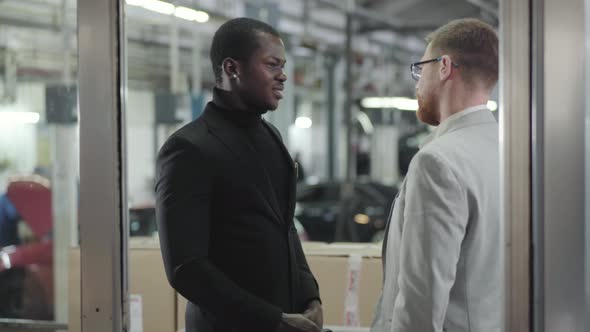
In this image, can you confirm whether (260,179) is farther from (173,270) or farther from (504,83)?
(504,83)

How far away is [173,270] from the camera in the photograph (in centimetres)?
185

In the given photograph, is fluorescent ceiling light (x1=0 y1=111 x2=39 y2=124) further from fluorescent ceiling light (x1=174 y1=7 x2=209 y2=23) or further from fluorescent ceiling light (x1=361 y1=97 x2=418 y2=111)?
fluorescent ceiling light (x1=361 y1=97 x2=418 y2=111)

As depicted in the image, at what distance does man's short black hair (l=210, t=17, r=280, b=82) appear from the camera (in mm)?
2088

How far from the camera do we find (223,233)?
195 cm

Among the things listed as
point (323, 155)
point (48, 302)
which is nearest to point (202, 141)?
point (48, 302)

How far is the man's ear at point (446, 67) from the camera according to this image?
1.97 metres

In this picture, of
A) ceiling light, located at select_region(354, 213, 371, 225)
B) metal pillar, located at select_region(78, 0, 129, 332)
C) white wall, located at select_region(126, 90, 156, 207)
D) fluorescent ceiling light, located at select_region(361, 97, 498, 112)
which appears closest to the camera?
metal pillar, located at select_region(78, 0, 129, 332)

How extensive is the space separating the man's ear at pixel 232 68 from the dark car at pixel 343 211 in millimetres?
6713

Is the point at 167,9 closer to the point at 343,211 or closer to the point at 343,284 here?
the point at 343,284

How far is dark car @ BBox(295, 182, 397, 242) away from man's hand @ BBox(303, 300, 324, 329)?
21.5 ft

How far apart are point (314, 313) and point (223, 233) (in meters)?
0.38

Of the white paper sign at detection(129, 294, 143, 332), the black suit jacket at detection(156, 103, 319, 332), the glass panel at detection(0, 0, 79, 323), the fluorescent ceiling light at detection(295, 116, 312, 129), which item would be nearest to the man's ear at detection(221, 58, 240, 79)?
the black suit jacket at detection(156, 103, 319, 332)

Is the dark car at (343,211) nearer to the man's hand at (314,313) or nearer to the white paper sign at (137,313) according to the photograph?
the white paper sign at (137,313)

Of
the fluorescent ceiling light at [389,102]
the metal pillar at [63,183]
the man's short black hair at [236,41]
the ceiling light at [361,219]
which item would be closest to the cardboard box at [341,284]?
the man's short black hair at [236,41]
